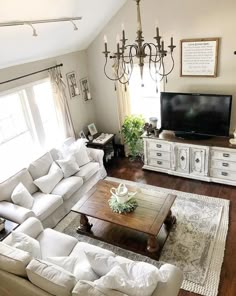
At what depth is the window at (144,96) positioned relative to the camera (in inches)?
216

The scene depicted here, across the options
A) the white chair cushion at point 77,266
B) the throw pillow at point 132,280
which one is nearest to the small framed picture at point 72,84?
the white chair cushion at point 77,266

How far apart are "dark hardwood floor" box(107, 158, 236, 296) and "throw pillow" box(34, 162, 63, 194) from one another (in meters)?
1.35

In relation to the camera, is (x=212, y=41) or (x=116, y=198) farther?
(x=212, y=41)

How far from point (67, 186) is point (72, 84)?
2.25m

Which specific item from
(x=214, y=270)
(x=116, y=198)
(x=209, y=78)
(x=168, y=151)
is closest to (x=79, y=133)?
(x=168, y=151)

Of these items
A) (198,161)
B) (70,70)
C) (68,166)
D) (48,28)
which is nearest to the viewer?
(48,28)

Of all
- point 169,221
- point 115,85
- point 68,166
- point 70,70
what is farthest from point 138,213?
point 70,70

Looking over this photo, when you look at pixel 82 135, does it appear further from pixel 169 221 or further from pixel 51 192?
pixel 169 221

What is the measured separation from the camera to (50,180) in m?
4.39

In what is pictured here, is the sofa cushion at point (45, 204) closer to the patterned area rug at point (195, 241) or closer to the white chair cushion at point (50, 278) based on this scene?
the patterned area rug at point (195, 241)

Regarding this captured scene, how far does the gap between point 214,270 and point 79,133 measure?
376cm

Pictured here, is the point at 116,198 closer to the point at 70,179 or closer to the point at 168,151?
the point at 70,179

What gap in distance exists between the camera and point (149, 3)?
471 cm

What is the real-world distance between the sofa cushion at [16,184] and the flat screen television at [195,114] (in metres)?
2.66
